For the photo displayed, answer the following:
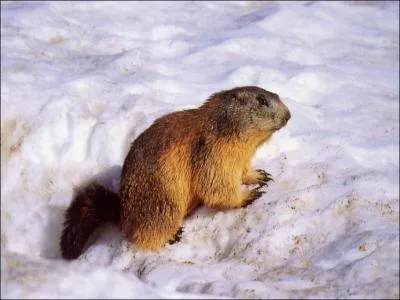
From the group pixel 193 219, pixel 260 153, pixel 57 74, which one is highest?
pixel 57 74

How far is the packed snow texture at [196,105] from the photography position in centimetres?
341

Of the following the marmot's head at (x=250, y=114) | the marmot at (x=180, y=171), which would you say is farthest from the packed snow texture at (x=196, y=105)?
the marmot's head at (x=250, y=114)

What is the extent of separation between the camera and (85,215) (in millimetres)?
4316

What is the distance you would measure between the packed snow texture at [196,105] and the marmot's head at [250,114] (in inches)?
21.7

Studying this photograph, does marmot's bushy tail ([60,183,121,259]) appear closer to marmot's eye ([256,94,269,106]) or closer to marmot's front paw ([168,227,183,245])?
marmot's front paw ([168,227,183,245])

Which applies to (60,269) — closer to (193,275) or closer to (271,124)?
(193,275)

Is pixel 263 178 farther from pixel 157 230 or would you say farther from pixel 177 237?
pixel 157 230

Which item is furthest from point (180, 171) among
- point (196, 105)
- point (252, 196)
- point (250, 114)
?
point (196, 105)

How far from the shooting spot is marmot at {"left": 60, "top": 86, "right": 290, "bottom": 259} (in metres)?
4.29

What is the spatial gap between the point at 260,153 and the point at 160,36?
2776 mm

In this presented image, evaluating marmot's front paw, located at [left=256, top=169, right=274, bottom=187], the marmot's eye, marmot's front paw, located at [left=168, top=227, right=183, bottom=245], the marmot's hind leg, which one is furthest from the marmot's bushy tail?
the marmot's eye

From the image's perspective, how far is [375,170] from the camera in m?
4.59

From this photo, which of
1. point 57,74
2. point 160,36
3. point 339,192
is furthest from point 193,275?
point 160,36

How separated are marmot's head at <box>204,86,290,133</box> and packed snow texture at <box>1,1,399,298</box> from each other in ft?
1.81
